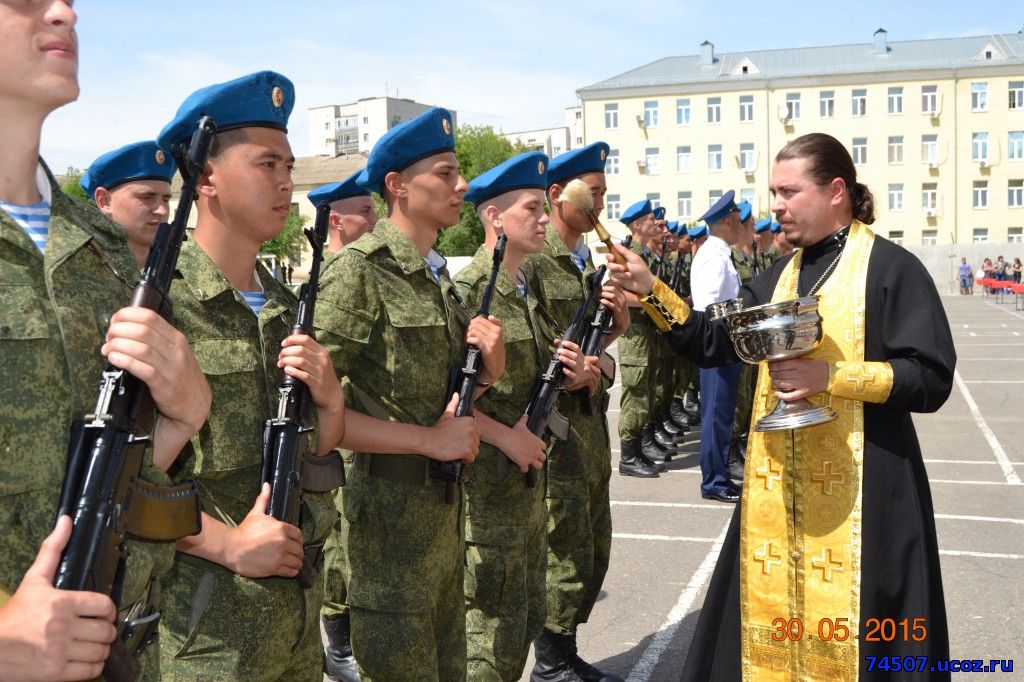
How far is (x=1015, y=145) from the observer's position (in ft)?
175

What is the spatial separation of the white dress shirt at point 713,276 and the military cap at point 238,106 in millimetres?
5532

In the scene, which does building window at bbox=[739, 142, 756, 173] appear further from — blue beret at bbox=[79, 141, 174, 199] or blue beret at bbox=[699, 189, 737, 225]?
blue beret at bbox=[79, 141, 174, 199]

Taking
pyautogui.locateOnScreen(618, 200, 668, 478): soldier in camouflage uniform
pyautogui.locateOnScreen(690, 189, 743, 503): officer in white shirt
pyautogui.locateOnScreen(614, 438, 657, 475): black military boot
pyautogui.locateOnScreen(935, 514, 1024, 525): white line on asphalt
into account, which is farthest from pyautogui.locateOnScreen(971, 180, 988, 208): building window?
pyautogui.locateOnScreen(935, 514, 1024, 525): white line on asphalt

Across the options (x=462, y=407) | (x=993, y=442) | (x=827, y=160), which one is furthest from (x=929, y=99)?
(x=462, y=407)

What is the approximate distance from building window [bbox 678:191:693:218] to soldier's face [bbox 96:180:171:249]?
54527 millimetres

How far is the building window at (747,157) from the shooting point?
184ft

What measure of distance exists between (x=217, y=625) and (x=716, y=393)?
6.18 metres

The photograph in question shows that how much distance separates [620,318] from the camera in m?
4.82

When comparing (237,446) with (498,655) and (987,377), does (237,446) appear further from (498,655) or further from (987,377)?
(987,377)

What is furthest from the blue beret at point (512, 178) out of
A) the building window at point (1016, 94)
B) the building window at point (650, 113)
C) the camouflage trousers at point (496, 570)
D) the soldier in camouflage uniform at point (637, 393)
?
the building window at point (1016, 94)

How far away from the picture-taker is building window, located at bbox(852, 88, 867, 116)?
54719mm

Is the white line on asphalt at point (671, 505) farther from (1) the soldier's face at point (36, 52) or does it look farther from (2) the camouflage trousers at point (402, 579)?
(1) the soldier's face at point (36, 52)

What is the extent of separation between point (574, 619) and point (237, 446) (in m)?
2.56

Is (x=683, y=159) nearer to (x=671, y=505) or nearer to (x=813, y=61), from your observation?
(x=813, y=61)
